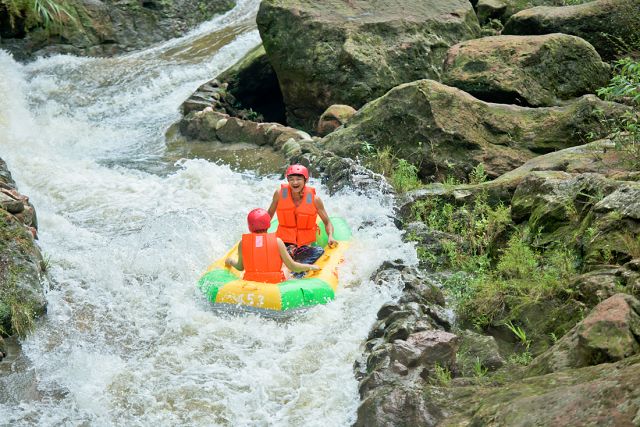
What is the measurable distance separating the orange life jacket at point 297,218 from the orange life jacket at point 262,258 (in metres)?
0.76

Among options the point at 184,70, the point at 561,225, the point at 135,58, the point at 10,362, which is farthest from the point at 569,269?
the point at 135,58

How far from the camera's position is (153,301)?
21.7 ft

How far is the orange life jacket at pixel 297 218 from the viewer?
23.8 ft

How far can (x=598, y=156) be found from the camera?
7.15m

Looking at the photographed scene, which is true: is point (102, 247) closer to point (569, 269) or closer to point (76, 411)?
point (76, 411)

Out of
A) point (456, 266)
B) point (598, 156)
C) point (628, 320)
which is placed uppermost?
point (628, 320)

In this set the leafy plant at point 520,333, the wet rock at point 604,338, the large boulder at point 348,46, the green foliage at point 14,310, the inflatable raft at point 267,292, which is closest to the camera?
the wet rock at point 604,338

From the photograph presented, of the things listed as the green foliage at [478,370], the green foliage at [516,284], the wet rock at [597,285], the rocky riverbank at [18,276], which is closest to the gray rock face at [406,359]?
the green foliage at [478,370]

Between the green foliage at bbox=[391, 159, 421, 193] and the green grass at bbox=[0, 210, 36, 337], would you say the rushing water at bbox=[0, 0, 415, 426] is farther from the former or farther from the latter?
the green foliage at bbox=[391, 159, 421, 193]

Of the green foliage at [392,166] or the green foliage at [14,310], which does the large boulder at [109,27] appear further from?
the green foliage at [14,310]

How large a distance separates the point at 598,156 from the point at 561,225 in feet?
4.62

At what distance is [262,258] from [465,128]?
359 centimetres

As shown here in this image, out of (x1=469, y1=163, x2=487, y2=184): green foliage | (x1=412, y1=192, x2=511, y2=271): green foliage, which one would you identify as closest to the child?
(x1=412, y1=192, x2=511, y2=271): green foliage

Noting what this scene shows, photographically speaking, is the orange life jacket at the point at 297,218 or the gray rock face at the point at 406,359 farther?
the orange life jacket at the point at 297,218
